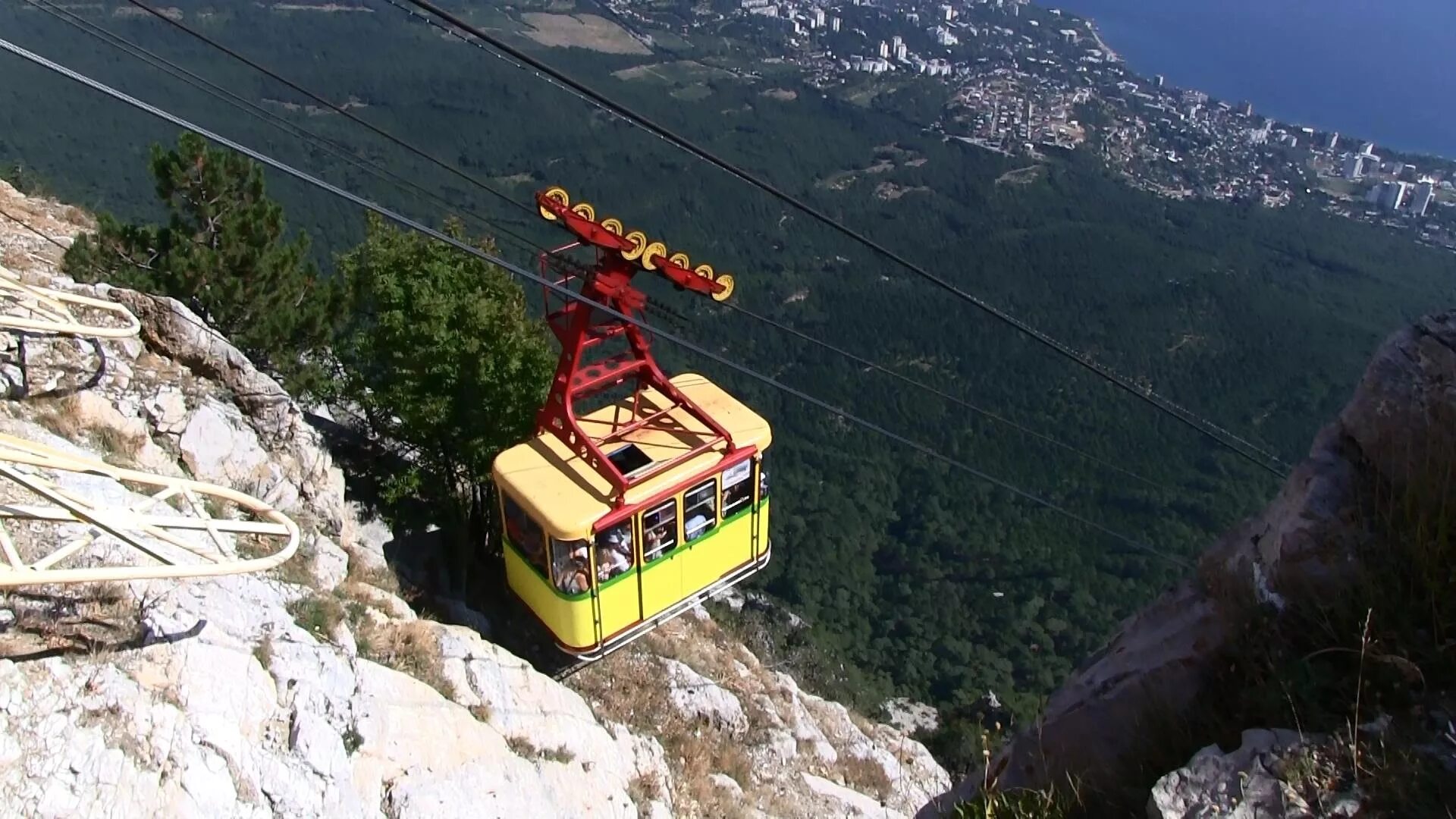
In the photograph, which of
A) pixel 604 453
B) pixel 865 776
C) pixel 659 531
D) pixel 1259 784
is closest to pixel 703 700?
pixel 865 776

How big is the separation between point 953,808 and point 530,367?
29.2 feet

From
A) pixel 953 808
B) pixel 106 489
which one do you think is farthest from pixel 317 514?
pixel 953 808

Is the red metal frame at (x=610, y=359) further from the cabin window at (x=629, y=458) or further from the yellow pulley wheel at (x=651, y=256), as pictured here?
the cabin window at (x=629, y=458)

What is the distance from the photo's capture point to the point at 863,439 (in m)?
57.5

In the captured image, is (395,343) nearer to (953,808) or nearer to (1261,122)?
(953,808)

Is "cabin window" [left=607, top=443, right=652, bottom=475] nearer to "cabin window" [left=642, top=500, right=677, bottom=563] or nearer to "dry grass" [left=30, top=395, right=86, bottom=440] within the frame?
"cabin window" [left=642, top=500, right=677, bottom=563]

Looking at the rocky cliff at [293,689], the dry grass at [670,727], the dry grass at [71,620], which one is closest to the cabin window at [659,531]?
the rocky cliff at [293,689]

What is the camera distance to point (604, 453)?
9445 mm

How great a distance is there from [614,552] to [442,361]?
380 cm

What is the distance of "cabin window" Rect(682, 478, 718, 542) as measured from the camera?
9.55 metres

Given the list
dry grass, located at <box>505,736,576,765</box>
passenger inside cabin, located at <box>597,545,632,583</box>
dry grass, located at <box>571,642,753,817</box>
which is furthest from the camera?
dry grass, located at <box>571,642,753,817</box>

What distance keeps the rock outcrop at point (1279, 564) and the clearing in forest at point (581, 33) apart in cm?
13351

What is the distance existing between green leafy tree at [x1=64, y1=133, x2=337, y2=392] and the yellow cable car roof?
495cm

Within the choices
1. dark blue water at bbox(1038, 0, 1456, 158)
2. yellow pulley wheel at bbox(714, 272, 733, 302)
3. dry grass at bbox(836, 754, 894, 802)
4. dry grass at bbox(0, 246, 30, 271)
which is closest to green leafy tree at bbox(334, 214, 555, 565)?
yellow pulley wheel at bbox(714, 272, 733, 302)
